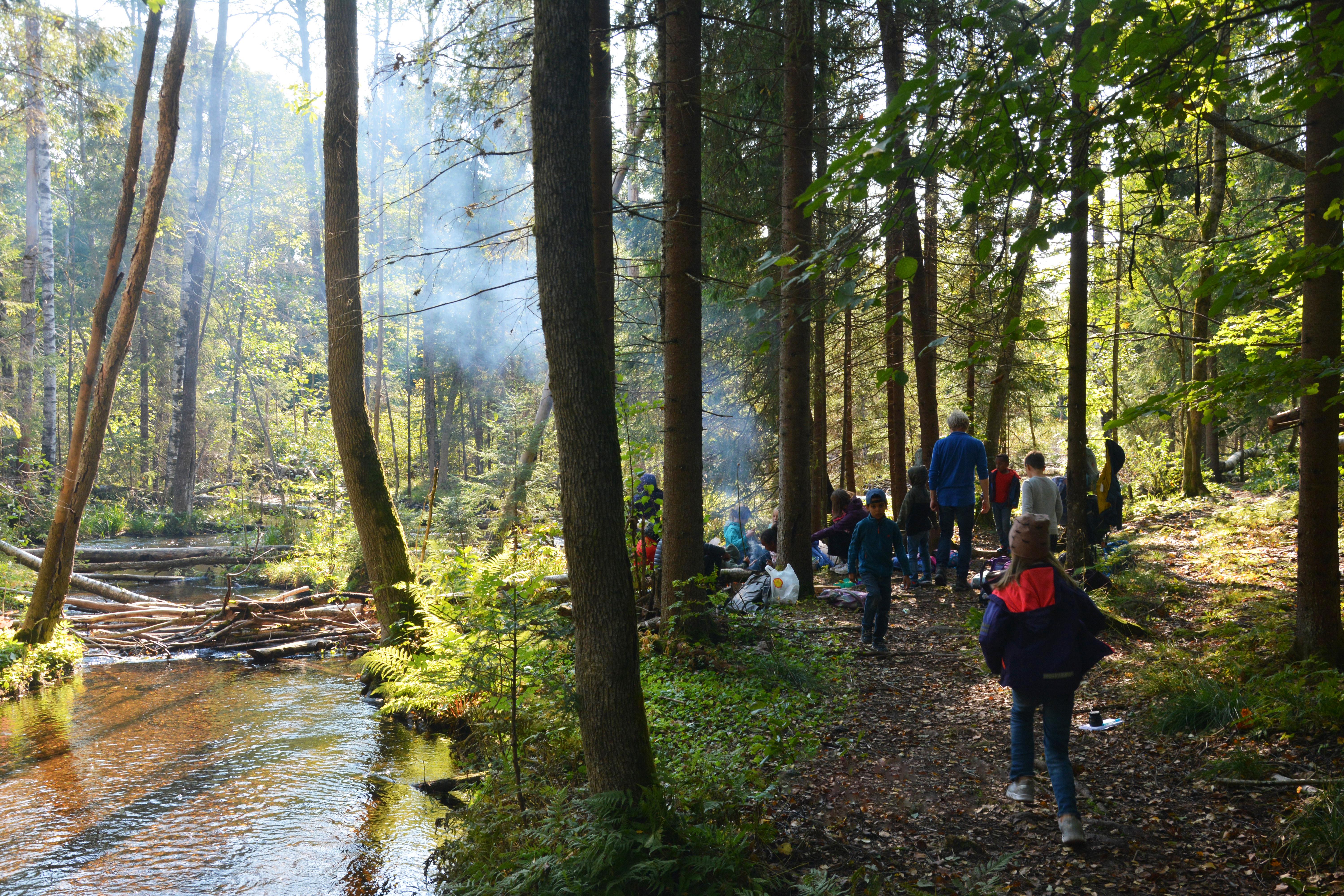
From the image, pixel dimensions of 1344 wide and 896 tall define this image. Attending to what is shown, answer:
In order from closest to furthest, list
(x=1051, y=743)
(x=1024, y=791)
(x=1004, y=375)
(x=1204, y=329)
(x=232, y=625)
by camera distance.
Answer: (x=1051, y=743) < (x=1024, y=791) < (x=232, y=625) < (x=1004, y=375) < (x=1204, y=329)

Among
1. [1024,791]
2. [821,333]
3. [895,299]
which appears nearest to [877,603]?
[1024,791]

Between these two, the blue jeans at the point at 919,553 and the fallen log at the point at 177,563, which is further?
the fallen log at the point at 177,563

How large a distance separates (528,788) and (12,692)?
7731 millimetres

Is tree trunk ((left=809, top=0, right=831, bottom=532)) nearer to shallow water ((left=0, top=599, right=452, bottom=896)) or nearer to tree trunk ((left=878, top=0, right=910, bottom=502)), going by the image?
tree trunk ((left=878, top=0, right=910, bottom=502))

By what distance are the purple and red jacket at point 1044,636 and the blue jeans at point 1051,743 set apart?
0.26 feet

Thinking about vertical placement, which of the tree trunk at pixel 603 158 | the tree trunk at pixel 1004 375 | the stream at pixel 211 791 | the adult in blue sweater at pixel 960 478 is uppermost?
the tree trunk at pixel 603 158

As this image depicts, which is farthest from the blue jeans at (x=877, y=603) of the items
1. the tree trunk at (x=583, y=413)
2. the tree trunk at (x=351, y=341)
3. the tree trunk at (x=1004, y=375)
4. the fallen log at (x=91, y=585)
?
the fallen log at (x=91, y=585)

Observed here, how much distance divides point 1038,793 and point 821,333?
392 inches

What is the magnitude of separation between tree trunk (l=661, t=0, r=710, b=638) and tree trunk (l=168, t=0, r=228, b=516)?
70.3 ft

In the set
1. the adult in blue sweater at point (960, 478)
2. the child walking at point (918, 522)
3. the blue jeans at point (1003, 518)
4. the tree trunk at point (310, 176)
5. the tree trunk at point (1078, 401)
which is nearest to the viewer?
the tree trunk at point (1078, 401)

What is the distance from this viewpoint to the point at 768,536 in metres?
11.0

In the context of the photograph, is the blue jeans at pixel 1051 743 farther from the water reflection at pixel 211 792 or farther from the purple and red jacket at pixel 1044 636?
the water reflection at pixel 211 792

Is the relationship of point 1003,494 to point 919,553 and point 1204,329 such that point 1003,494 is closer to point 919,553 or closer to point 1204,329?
point 919,553

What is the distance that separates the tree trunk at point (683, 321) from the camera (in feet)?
22.2
